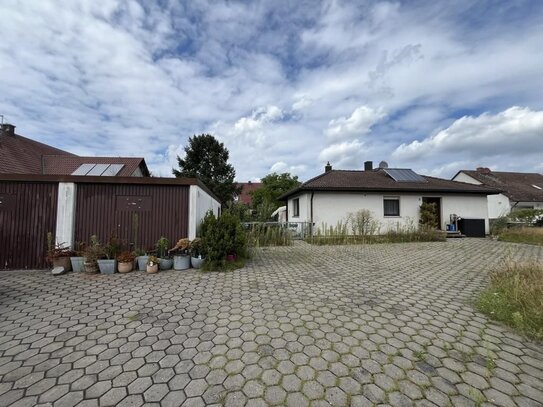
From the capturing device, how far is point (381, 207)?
12.7 meters

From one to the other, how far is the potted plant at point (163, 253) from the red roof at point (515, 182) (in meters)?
25.0

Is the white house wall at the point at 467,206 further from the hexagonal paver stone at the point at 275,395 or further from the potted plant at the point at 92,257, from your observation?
the potted plant at the point at 92,257

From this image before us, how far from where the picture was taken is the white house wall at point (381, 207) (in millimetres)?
12352

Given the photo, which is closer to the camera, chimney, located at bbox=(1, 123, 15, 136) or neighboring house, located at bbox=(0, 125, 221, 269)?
neighboring house, located at bbox=(0, 125, 221, 269)

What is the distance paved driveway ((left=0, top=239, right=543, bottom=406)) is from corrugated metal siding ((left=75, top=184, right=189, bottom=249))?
1582 mm

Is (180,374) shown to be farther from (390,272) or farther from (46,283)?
(390,272)

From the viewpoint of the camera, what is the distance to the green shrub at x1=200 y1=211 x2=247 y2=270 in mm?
5812

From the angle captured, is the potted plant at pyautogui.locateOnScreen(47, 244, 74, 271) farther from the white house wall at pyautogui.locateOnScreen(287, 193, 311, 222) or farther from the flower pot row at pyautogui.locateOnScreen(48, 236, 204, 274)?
the white house wall at pyautogui.locateOnScreen(287, 193, 311, 222)

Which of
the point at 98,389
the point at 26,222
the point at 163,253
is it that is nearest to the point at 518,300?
the point at 98,389

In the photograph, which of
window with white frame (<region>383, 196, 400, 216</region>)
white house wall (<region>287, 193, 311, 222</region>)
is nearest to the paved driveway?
white house wall (<region>287, 193, 311, 222</region>)

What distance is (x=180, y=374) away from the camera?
6.95 feet

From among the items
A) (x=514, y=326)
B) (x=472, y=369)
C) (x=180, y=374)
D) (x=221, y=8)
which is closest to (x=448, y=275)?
(x=514, y=326)

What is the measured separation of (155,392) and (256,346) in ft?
3.22

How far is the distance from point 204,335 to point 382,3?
309 inches
